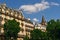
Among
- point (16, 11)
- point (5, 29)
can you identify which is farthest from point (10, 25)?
point (16, 11)

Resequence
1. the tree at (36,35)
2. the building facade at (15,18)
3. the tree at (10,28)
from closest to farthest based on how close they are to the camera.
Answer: the tree at (10,28)
the building facade at (15,18)
the tree at (36,35)

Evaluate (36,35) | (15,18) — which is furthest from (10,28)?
(15,18)

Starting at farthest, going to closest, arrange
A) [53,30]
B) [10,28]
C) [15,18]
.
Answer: [15,18]
[53,30]
[10,28]

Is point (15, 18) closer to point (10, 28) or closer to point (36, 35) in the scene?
point (36, 35)

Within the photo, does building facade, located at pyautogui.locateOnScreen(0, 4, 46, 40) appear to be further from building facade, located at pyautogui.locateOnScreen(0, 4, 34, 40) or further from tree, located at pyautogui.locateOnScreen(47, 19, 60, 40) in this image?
tree, located at pyautogui.locateOnScreen(47, 19, 60, 40)

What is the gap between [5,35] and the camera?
3588 inches

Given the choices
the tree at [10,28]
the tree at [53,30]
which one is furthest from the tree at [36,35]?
the tree at [10,28]

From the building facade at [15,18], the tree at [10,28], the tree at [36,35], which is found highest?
the building facade at [15,18]

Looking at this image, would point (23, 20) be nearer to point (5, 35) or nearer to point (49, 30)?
point (49, 30)

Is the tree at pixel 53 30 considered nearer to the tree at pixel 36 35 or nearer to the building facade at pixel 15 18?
the tree at pixel 36 35

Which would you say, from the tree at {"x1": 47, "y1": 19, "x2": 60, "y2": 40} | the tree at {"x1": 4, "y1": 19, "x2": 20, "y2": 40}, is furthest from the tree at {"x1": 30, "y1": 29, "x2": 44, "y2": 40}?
the tree at {"x1": 4, "y1": 19, "x2": 20, "y2": 40}

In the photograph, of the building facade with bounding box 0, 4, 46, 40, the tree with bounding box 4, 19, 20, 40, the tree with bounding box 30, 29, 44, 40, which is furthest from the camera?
the tree with bounding box 30, 29, 44, 40

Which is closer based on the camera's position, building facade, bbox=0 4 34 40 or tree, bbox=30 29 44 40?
building facade, bbox=0 4 34 40

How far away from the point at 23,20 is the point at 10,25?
25.1 metres
